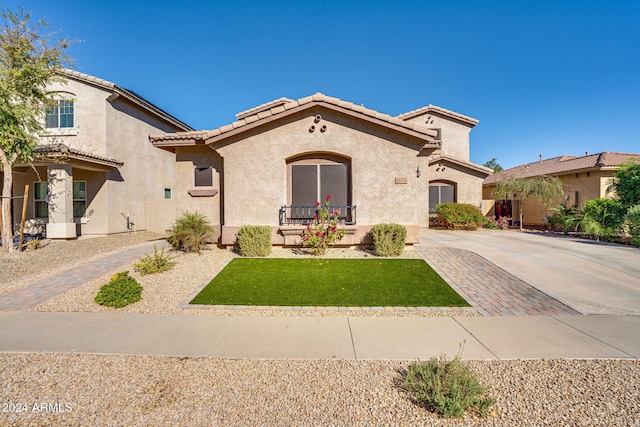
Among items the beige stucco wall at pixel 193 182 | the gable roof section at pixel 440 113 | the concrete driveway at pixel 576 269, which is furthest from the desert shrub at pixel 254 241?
the gable roof section at pixel 440 113

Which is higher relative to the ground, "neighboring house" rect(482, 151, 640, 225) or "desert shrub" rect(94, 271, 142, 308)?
"neighboring house" rect(482, 151, 640, 225)

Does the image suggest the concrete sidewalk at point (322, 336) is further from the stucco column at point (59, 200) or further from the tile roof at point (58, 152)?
the stucco column at point (59, 200)

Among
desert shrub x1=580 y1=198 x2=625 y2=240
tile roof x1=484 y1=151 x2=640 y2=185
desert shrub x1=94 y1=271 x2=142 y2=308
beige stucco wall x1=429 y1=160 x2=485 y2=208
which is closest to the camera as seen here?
desert shrub x1=94 y1=271 x2=142 y2=308

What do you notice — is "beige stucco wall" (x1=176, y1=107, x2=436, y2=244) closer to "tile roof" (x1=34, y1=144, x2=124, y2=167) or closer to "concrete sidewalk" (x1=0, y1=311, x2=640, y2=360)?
"concrete sidewalk" (x1=0, y1=311, x2=640, y2=360)

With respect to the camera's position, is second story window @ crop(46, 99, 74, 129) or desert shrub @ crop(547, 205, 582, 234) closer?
second story window @ crop(46, 99, 74, 129)

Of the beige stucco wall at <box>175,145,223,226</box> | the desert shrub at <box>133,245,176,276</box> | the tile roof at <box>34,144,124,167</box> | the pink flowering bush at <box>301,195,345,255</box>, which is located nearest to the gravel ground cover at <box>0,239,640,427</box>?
the desert shrub at <box>133,245,176,276</box>

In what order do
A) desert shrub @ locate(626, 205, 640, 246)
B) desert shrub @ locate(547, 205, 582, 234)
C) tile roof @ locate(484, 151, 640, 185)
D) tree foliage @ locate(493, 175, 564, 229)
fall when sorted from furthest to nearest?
tree foliage @ locate(493, 175, 564, 229) → tile roof @ locate(484, 151, 640, 185) → desert shrub @ locate(547, 205, 582, 234) → desert shrub @ locate(626, 205, 640, 246)

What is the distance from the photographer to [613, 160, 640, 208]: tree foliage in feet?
43.8

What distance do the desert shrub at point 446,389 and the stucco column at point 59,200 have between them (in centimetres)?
1636

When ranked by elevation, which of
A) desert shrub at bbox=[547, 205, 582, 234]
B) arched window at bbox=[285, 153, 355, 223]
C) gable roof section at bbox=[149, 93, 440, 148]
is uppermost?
gable roof section at bbox=[149, 93, 440, 148]

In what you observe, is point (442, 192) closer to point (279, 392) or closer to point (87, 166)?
point (279, 392)

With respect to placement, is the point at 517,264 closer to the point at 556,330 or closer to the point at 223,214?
the point at 556,330

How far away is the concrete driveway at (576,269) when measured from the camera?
→ 19.6 ft

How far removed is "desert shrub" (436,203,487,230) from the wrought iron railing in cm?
920
